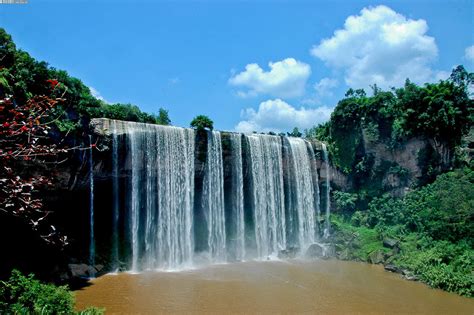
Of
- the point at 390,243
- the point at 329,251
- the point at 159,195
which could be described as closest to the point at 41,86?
the point at 159,195

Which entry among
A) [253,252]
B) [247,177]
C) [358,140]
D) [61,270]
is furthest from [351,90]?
[61,270]

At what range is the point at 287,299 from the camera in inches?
482

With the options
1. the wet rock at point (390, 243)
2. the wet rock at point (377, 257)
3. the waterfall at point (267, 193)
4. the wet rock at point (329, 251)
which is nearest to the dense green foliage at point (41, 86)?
the waterfall at point (267, 193)

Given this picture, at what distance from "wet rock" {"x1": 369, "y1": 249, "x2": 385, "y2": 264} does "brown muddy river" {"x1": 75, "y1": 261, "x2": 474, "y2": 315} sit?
1801 mm

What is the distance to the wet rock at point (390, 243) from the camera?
18.8 m

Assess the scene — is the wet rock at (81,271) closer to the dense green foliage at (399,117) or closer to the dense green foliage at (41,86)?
the dense green foliage at (41,86)

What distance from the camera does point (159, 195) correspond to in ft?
58.1

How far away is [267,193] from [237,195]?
1982mm

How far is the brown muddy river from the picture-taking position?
11.4 m

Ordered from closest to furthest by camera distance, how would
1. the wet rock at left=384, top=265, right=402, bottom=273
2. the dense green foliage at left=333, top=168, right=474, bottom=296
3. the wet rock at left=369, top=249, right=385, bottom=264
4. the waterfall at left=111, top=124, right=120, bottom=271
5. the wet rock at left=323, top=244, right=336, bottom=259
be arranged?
the dense green foliage at left=333, top=168, right=474, bottom=296, the waterfall at left=111, top=124, right=120, bottom=271, the wet rock at left=384, top=265, right=402, bottom=273, the wet rock at left=369, top=249, right=385, bottom=264, the wet rock at left=323, top=244, right=336, bottom=259

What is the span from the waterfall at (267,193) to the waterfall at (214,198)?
2.24 meters

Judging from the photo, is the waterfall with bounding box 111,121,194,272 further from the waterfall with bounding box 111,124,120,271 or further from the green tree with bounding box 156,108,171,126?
the green tree with bounding box 156,108,171,126

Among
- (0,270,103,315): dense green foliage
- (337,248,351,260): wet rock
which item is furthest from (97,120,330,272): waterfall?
(0,270,103,315): dense green foliage

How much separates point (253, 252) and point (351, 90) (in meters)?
13.5
